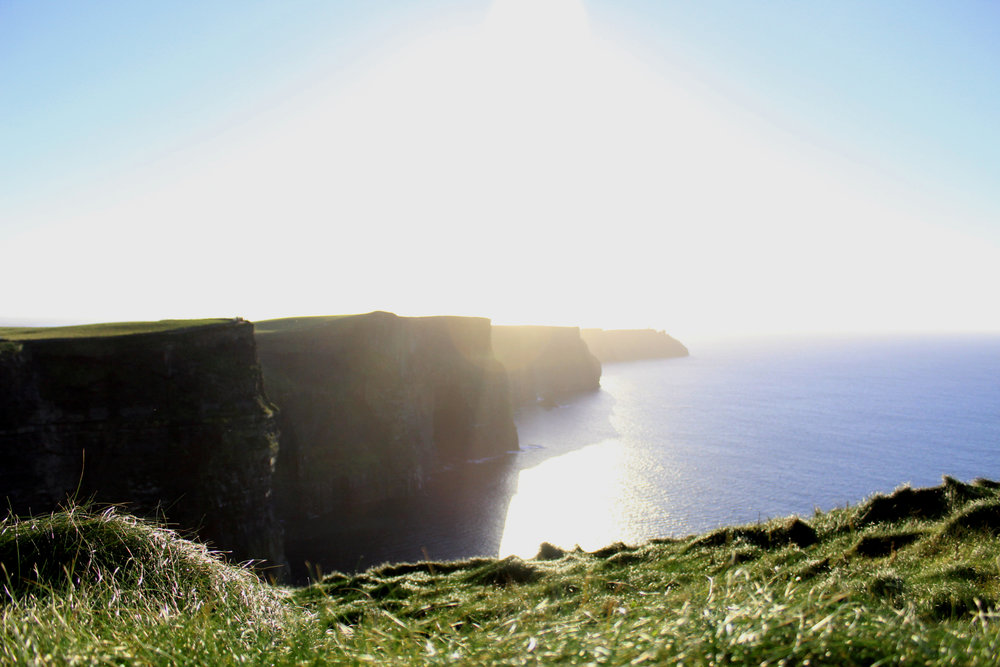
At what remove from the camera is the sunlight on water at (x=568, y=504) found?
166 ft

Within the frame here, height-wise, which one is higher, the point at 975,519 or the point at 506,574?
the point at 975,519

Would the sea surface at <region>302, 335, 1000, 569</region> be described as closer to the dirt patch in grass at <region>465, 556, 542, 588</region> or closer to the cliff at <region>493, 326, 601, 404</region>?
the dirt patch in grass at <region>465, 556, 542, 588</region>

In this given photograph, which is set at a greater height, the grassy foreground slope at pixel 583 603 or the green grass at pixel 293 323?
the green grass at pixel 293 323

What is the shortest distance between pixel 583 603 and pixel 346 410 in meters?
55.7

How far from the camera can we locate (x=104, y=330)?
34.4 m

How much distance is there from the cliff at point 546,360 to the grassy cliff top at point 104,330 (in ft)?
360

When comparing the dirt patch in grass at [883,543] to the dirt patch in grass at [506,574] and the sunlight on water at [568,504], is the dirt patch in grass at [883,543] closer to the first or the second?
the dirt patch in grass at [506,574]

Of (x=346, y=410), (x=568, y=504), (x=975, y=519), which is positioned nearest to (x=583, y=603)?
(x=975, y=519)

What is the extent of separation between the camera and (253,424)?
34406 millimetres

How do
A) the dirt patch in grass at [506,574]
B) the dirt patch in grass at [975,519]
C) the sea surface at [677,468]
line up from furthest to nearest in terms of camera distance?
the sea surface at [677,468] → the dirt patch in grass at [506,574] → the dirt patch in grass at [975,519]

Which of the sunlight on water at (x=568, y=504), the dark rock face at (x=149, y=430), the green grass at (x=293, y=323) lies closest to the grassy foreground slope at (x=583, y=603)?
the dark rock face at (x=149, y=430)

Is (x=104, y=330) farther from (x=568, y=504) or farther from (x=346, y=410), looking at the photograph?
(x=568, y=504)

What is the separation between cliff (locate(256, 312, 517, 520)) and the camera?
Answer: 53.2 m

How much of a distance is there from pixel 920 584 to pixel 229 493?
110ft
